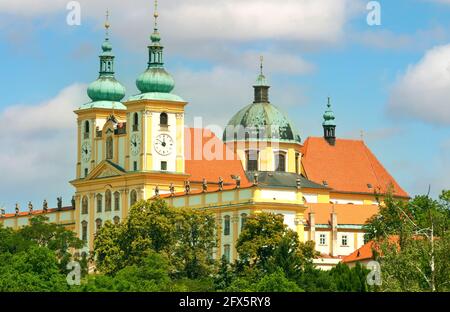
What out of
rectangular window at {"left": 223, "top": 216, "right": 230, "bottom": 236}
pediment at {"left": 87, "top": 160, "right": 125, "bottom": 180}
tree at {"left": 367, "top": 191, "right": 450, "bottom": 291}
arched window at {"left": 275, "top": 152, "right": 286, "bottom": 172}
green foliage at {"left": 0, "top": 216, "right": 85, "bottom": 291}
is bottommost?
tree at {"left": 367, "top": 191, "right": 450, "bottom": 291}

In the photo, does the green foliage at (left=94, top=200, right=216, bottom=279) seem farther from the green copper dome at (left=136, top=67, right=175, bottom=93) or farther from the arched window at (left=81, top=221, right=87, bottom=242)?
the arched window at (left=81, top=221, right=87, bottom=242)

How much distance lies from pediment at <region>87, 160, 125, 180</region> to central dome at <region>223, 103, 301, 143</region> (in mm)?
10865

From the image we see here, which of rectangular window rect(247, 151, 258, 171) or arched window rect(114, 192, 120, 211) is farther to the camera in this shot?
rectangular window rect(247, 151, 258, 171)

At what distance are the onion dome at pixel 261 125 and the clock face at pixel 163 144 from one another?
32.0ft

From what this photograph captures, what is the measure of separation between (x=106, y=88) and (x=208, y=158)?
926cm

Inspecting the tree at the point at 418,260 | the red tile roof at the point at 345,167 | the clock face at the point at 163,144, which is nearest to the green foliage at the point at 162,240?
the clock face at the point at 163,144

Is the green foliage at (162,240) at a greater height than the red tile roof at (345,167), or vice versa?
the red tile roof at (345,167)

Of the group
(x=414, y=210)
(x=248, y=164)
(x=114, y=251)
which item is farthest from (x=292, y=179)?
(x=114, y=251)

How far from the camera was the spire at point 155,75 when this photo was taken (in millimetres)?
122312

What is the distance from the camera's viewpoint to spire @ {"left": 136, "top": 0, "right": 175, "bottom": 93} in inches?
4815

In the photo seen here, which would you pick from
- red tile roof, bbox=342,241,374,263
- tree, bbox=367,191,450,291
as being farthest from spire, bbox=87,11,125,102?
tree, bbox=367,191,450,291

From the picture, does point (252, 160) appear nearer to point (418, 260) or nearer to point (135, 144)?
point (135, 144)

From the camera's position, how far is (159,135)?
122688mm

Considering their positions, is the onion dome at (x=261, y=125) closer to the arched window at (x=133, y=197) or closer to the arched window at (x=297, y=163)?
the arched window at (x=297, y=163)
